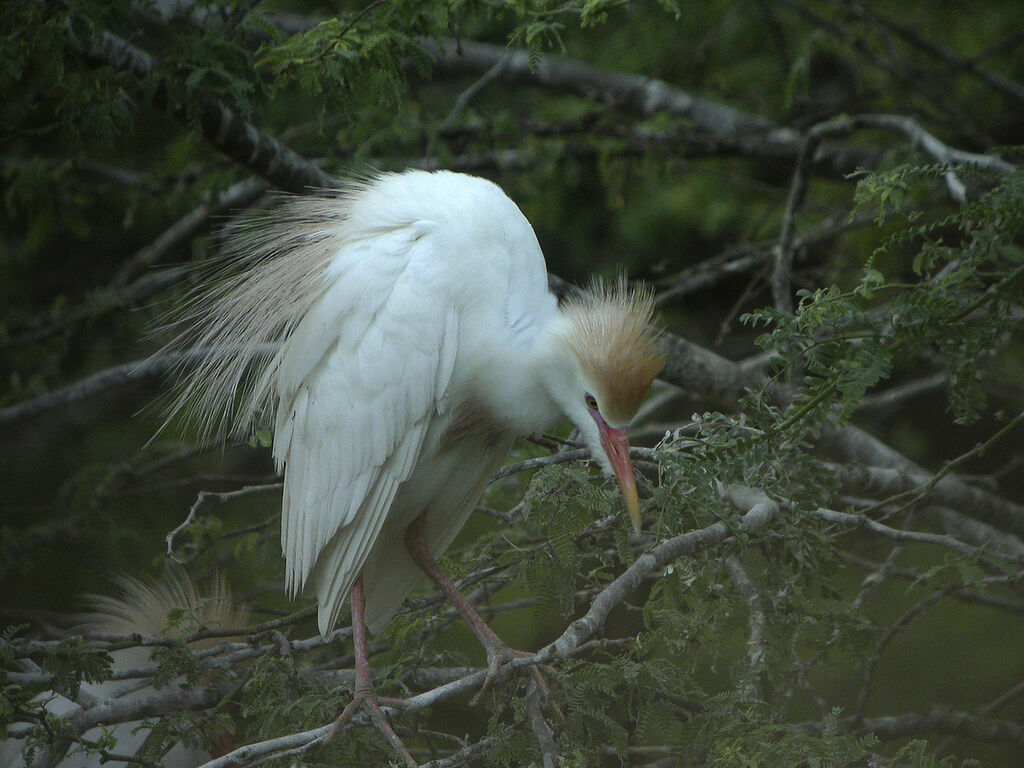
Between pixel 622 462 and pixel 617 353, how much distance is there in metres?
0.22

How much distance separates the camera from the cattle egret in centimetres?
216

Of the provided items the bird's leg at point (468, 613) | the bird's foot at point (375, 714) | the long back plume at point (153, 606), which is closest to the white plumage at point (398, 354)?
the bird's leg at point (468, 613)

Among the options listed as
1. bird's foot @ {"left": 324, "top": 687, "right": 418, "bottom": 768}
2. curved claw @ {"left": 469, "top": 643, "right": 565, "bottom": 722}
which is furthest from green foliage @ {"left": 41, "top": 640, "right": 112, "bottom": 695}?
curved claw @ {"left": 469, "top": 643, "right": 565, "bottom": 722}

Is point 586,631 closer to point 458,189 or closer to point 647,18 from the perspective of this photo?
point 458,189

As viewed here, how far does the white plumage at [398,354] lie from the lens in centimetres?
218

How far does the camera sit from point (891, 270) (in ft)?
12.0

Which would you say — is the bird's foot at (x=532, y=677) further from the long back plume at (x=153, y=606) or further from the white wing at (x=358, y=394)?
the long back plume at (x=153, y=606)

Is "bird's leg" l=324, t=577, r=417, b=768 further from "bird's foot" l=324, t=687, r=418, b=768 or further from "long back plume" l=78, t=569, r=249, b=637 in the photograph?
"long back plume" l=78, t=569, r=249, b=637

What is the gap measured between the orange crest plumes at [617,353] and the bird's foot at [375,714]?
0.72 m

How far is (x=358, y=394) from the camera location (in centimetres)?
226

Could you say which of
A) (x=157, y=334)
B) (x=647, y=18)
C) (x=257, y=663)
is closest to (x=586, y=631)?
(x=257, y=663)

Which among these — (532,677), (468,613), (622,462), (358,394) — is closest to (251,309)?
(358,394)

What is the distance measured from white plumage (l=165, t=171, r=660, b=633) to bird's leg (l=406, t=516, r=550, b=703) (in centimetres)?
17

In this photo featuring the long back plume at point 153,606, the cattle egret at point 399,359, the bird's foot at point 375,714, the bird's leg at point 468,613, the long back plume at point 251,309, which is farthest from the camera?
the long back plume at point 153,606
